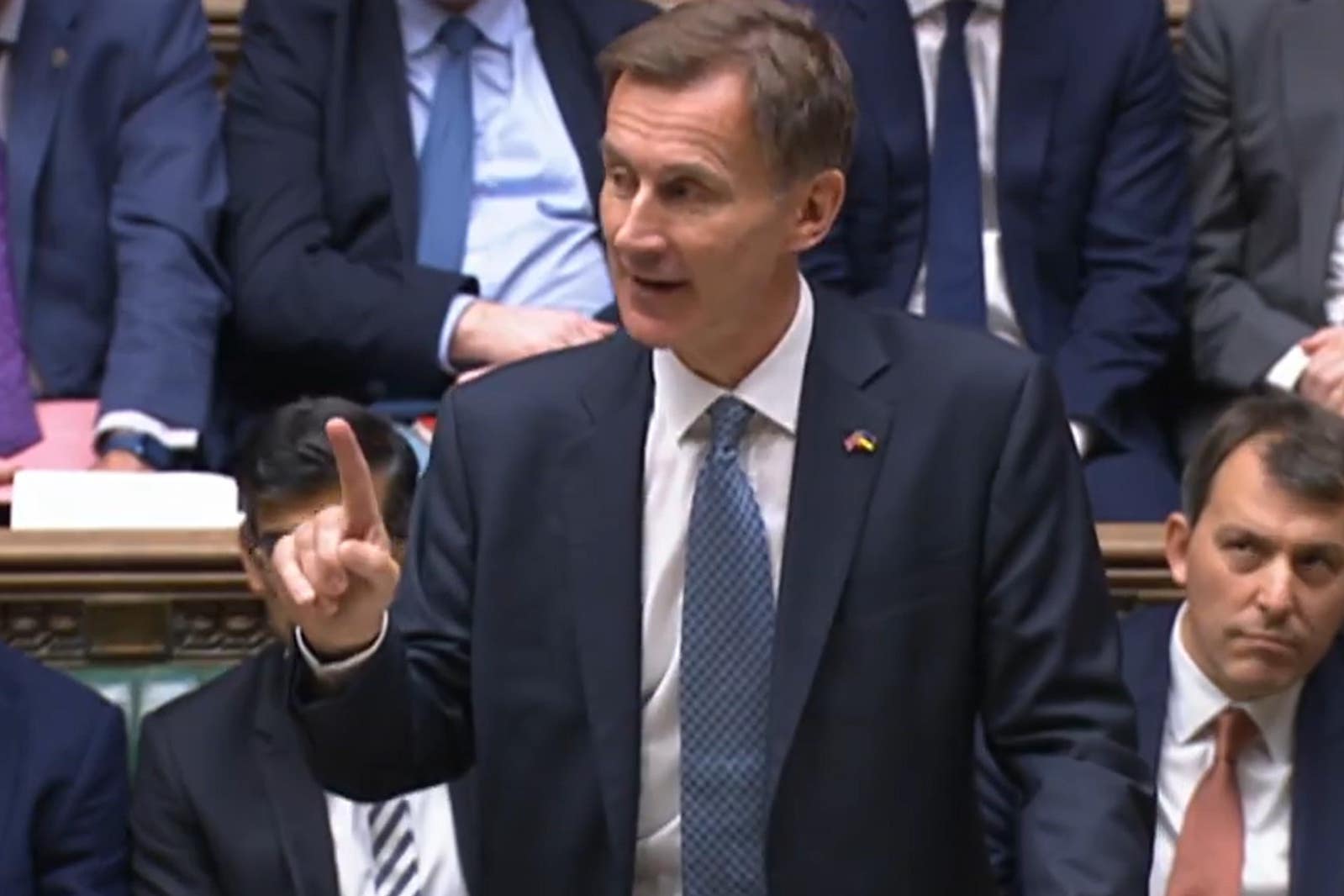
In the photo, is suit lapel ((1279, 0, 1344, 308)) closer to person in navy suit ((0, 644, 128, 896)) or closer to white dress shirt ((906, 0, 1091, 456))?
white dress shirt ((906, 0, 1091, 456))

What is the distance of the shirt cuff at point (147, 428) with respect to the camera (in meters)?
2.47

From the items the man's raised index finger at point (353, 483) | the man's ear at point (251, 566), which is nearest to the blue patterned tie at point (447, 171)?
the man's ear at point (251, 566)

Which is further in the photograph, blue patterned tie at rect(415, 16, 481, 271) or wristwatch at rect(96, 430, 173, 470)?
blue patterned tie at rect(415, 16, 481, 271)

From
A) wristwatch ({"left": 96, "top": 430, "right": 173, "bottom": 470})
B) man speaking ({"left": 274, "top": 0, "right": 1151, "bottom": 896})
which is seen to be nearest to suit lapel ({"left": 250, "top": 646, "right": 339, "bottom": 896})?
wristwatch ({"left": 96, "top": 430, "right": 173, "bottom": 470})

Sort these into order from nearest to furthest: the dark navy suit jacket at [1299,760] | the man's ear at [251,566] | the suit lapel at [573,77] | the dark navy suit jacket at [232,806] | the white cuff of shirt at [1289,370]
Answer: the dark navy suit jacket at [1299,760] < the dark navy suit jacket at [232,806] < the man's ear at [251,566] < the white cuff of shirt at [1289,370] < the suit lapel at [573,77]

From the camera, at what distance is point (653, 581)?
151 centimetres

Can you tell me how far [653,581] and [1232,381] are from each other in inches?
48.6

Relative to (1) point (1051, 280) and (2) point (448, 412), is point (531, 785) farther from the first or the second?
(1) point (1051, 280)

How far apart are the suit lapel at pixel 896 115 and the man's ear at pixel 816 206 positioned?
110 centimetres

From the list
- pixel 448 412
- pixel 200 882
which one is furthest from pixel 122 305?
pixel 448 412

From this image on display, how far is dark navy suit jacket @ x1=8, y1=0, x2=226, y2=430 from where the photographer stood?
255 centimetres

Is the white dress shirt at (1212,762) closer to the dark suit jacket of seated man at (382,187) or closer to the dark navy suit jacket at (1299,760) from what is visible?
the dark navy suit jacket at (1299,760)

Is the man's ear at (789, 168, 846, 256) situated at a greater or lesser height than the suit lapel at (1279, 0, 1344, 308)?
greater

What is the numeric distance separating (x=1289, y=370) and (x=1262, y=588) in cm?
52
